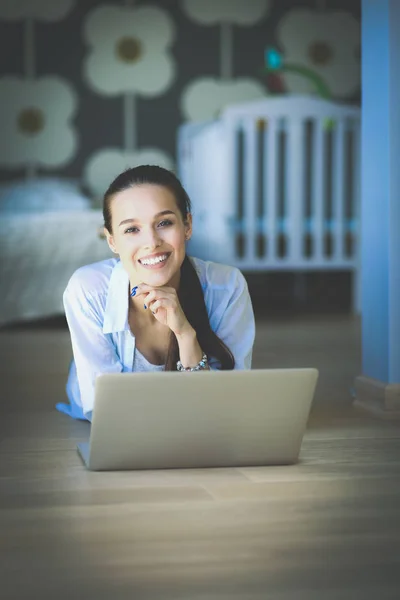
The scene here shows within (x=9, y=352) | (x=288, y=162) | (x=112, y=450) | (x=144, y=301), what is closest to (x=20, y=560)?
(x=112, y=450)

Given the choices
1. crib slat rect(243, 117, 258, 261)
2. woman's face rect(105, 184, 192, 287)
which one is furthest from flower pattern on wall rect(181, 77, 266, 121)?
woman's face rect(105, 184, 192, 287)

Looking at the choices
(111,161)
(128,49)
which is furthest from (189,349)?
(128,49)

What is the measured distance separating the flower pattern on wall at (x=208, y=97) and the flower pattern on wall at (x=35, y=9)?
30.9 inches

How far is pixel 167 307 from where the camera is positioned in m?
1.49

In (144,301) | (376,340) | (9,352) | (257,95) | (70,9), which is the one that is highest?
(70,9)

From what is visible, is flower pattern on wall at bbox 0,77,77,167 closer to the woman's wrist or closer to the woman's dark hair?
the woman's dark hair

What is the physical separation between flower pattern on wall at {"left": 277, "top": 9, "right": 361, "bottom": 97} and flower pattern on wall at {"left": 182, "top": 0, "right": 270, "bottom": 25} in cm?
17

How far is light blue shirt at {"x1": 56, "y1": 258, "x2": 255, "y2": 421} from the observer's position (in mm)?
1571

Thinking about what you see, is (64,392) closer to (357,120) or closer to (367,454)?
(367,454)

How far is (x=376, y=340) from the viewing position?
1.93 m

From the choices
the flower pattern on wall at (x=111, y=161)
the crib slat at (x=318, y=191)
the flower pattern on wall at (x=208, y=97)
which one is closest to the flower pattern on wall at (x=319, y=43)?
the flower pattern on wall at (x=208, y=97)

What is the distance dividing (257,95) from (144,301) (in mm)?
3534

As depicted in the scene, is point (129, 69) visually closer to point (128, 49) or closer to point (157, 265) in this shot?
point (128, 49)

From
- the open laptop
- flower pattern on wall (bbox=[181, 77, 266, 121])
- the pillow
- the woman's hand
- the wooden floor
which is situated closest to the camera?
the wooden floor
